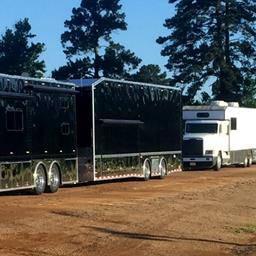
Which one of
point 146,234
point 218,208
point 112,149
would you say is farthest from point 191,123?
point 146,234

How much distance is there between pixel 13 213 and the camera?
56.8 feet

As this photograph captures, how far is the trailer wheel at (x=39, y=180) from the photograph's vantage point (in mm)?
22969

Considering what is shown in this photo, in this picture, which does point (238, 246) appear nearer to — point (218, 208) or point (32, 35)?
point (218, 208)

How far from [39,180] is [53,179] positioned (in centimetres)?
80

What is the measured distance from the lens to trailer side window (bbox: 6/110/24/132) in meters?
21.5

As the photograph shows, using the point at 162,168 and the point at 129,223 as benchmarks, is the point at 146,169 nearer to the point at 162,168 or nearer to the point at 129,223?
the point at 162,168

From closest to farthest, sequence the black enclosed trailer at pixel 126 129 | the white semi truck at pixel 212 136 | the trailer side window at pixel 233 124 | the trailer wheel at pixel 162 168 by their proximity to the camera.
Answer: the black enclosed trailer at pixel 126 129 → the trailer wheel at pixel 162 168 → the white semi truck at pixel 212 136 → the trailer side window at pixel 233 124

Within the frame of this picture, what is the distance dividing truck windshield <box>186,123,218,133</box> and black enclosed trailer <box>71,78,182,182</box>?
8349 millimetres

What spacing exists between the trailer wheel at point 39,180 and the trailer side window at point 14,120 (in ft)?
5.51

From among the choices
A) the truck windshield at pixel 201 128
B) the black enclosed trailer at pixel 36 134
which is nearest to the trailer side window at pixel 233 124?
the truck windshield at pixel 201 128

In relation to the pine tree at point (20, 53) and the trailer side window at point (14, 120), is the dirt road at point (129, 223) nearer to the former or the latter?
the trailer side window at point (14, 120)

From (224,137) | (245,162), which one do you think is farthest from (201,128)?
(245,162)

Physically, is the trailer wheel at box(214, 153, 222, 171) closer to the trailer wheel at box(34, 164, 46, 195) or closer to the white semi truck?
the white semi truck

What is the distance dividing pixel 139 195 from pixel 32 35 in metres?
53.4
